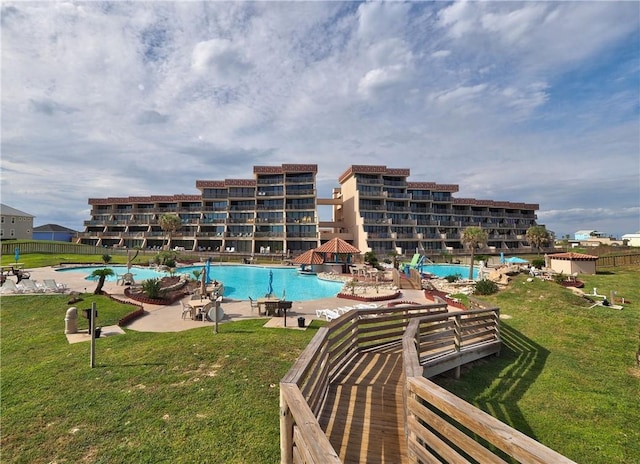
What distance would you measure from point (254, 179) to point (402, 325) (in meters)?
53.6

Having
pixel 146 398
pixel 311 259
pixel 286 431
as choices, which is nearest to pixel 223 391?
pixel 146 398

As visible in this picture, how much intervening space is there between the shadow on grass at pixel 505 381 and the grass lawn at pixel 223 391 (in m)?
0.04

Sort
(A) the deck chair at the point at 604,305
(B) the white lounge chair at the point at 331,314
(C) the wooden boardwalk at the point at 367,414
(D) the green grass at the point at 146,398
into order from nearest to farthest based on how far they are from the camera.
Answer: (C) the wooden boardwalk at the point at 367,414 < (D) the green grass at the point at 146,398 < (A) the deck chair at the point at 604,305 < (B) the white lounge chair at the point at 331,314

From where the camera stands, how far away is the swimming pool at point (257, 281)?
81.6 ft

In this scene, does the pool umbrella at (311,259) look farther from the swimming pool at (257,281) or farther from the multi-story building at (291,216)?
the multi-story building at (291,216)

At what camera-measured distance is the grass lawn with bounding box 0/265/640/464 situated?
526 cm

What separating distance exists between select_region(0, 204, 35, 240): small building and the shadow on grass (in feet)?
248

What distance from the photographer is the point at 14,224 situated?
193 ft

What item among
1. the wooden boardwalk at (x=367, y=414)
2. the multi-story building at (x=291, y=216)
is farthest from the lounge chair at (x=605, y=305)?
the multi-story building at (x=291, y=216)

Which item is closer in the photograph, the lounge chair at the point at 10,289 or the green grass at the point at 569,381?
the green grass at the point at 569,381

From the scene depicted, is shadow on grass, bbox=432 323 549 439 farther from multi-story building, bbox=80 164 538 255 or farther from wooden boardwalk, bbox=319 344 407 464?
multi-story building, bbox=80 164 538 255

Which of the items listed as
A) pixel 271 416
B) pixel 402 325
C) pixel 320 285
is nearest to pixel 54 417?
pixel 271 416

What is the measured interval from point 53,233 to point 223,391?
88949mm

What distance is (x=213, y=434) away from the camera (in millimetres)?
5387
